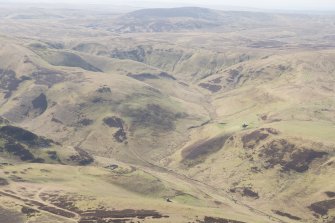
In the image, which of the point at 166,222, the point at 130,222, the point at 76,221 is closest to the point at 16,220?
the point at 76,221

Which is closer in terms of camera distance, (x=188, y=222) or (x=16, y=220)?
(x=16, y=220)

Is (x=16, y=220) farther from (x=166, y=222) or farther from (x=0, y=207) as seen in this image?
(x=166, y=222)

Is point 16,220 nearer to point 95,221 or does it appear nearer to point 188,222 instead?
point 95,221

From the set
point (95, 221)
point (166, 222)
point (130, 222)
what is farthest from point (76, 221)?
point (166, 222)

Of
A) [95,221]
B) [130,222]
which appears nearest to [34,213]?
[95,221]

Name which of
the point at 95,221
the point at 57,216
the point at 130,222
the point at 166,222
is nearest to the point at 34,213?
the point at 57,216

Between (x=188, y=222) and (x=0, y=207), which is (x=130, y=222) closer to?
(x=188, y=222)

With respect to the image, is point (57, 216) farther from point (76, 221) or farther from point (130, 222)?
point (130, 222)
